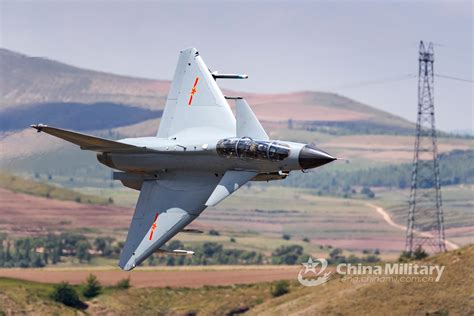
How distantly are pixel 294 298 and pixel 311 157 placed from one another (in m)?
47.5

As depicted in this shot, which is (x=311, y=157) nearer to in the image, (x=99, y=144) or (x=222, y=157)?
(x=222, y=157)

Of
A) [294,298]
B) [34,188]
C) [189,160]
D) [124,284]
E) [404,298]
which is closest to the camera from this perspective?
[189,160]

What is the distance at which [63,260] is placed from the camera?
162 metres

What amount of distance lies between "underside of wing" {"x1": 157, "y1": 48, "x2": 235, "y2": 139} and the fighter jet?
0.06 metres

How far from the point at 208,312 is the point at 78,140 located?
4447cm

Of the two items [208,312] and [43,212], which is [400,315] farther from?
[43,212]

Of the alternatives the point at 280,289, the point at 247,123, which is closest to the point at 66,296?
the point at 280,289

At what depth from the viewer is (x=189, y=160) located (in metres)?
51.5

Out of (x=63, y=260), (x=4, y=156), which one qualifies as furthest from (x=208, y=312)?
(x=63, y=260)

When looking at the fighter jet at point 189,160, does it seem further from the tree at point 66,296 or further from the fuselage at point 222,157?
the tree at point 66,296

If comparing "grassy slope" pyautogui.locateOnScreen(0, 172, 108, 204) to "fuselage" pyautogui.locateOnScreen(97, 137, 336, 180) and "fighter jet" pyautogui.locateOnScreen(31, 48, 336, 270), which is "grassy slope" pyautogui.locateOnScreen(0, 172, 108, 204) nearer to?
"fighter jet" pyautogui.locateOnScreen(31, 48, 336, 270)

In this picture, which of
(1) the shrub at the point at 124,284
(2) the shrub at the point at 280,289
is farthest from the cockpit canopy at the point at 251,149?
(1) the shrub at the point at 124,284

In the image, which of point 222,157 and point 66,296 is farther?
point 66,296

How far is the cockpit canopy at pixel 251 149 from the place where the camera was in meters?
47.7
